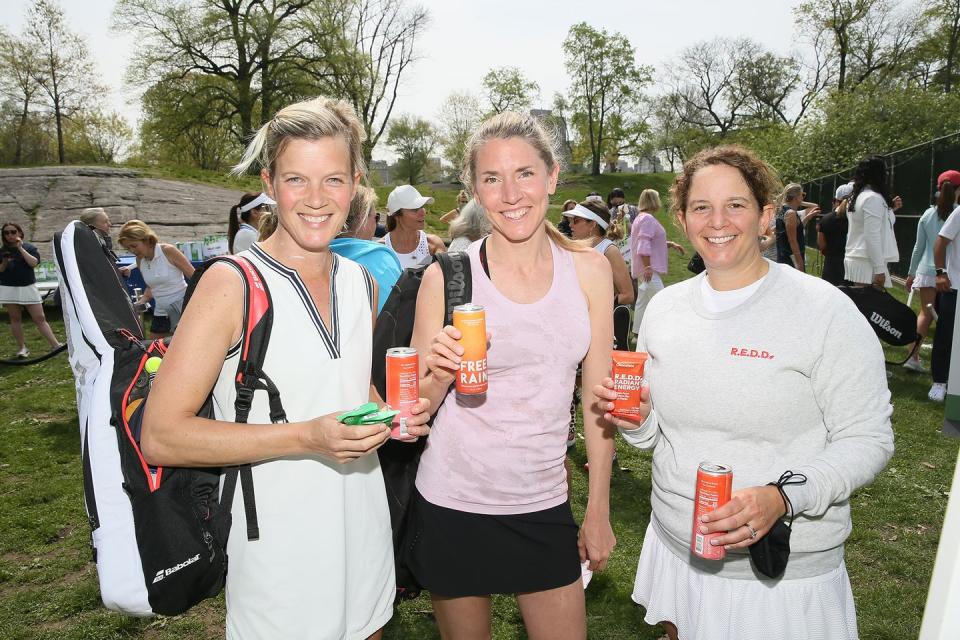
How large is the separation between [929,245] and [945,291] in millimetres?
817

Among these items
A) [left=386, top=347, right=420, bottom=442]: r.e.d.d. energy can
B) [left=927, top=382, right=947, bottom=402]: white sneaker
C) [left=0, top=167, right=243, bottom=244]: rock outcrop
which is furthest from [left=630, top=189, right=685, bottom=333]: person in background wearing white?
[left=0, top=167, right=243, bottom=244]: rock outcrop

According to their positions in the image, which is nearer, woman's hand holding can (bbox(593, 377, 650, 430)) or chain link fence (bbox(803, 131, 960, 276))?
woman's hand holding can (bbox(593, 377, 650, 430))

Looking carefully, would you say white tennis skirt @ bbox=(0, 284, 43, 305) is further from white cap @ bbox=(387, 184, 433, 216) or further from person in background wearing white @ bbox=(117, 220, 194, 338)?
white cap @ bbox=(387, 184, 433, 216)

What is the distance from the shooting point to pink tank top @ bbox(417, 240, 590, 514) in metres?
1.98

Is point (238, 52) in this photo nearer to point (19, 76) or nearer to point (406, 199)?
point (19, 76)

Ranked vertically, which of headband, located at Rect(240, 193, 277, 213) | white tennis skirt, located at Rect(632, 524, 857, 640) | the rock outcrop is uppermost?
the rock outcrop

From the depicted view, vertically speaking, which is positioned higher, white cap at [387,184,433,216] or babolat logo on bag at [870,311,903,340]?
white cap at [387,184,433,216]

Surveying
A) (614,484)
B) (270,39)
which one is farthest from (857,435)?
(270,39)

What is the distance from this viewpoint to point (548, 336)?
200cm

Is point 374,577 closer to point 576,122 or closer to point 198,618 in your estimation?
point 198,618

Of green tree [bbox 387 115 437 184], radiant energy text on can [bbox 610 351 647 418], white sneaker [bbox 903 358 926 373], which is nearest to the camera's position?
radiant energy text on can [bbox 610 351 647 418]

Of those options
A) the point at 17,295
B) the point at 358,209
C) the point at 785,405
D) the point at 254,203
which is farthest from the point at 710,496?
the point at 17,295

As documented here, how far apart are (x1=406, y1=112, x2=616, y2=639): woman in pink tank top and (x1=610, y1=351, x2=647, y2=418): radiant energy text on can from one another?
0.65 ft

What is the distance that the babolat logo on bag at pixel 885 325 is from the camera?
5809 millimetres
